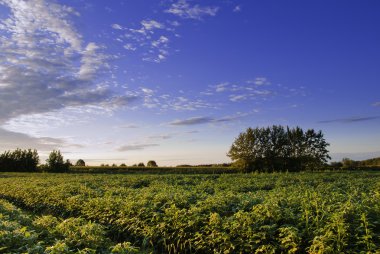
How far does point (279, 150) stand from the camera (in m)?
84.7

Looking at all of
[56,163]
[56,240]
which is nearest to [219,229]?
[56,240]

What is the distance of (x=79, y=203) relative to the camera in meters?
14.9

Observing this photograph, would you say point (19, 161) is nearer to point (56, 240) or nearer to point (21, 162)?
point (21, 162)

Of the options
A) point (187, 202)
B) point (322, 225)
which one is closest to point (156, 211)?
point (187, 202)

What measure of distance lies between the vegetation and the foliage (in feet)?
155

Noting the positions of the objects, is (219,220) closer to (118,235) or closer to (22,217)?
(118,235)

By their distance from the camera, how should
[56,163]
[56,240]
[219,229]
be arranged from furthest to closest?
[56,163], [219,229], [56,240]

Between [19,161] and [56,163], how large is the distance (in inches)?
458

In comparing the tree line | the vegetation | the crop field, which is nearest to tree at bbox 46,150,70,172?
the tree line

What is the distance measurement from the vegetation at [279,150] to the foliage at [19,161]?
155ft

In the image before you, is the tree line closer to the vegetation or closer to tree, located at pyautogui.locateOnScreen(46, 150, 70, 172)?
tree, located at pyautogui.locateOnScreen(46, 150, 70, 172)

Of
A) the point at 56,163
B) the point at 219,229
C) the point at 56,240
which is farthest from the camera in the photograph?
the point at 56,163

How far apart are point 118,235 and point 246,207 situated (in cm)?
440

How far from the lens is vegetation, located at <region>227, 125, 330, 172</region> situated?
8212cm
